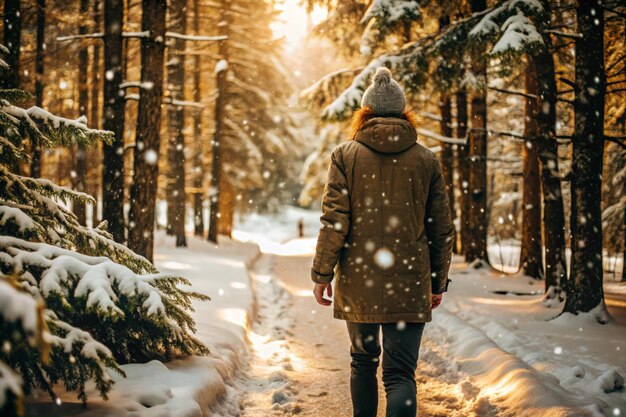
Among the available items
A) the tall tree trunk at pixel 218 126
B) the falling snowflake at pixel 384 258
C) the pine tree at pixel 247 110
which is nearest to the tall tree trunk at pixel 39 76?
→ the pine tree at pixel 247 110

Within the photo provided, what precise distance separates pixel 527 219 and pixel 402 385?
984 centimetres

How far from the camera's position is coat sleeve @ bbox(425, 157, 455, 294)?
358 cm

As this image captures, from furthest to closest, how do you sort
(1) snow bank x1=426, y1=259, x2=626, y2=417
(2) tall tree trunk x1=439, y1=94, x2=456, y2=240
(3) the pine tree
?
(3) the pine tree
(2) tall tree trunk x1=439, y1=94, x2=456, y2=240
(1) snow bank x1=426, y1=259, x2=626, y2=417

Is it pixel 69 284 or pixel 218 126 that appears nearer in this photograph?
pixel 69 284

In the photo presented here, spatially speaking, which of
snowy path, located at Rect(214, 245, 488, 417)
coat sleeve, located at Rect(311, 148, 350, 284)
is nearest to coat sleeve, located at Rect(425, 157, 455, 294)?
coat sleeve, located at Rect(311, 148, 350, 284)

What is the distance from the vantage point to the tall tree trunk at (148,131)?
30.7 ft

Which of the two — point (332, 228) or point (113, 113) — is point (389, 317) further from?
point (113, 113)

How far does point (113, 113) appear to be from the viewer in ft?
32.8

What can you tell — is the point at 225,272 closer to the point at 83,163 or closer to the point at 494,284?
the point at 83,163

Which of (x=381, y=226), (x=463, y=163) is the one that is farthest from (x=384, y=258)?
(x=463, y=163)

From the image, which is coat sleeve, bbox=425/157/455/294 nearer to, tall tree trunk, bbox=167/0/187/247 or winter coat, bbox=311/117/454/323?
winter coat, bbox=311/117/454/323

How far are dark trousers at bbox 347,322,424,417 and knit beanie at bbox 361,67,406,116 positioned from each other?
155 centimetres

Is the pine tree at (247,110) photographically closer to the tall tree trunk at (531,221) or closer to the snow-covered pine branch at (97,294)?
the tall tree trunk at (531,221)

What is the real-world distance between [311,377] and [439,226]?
10.2 feet
